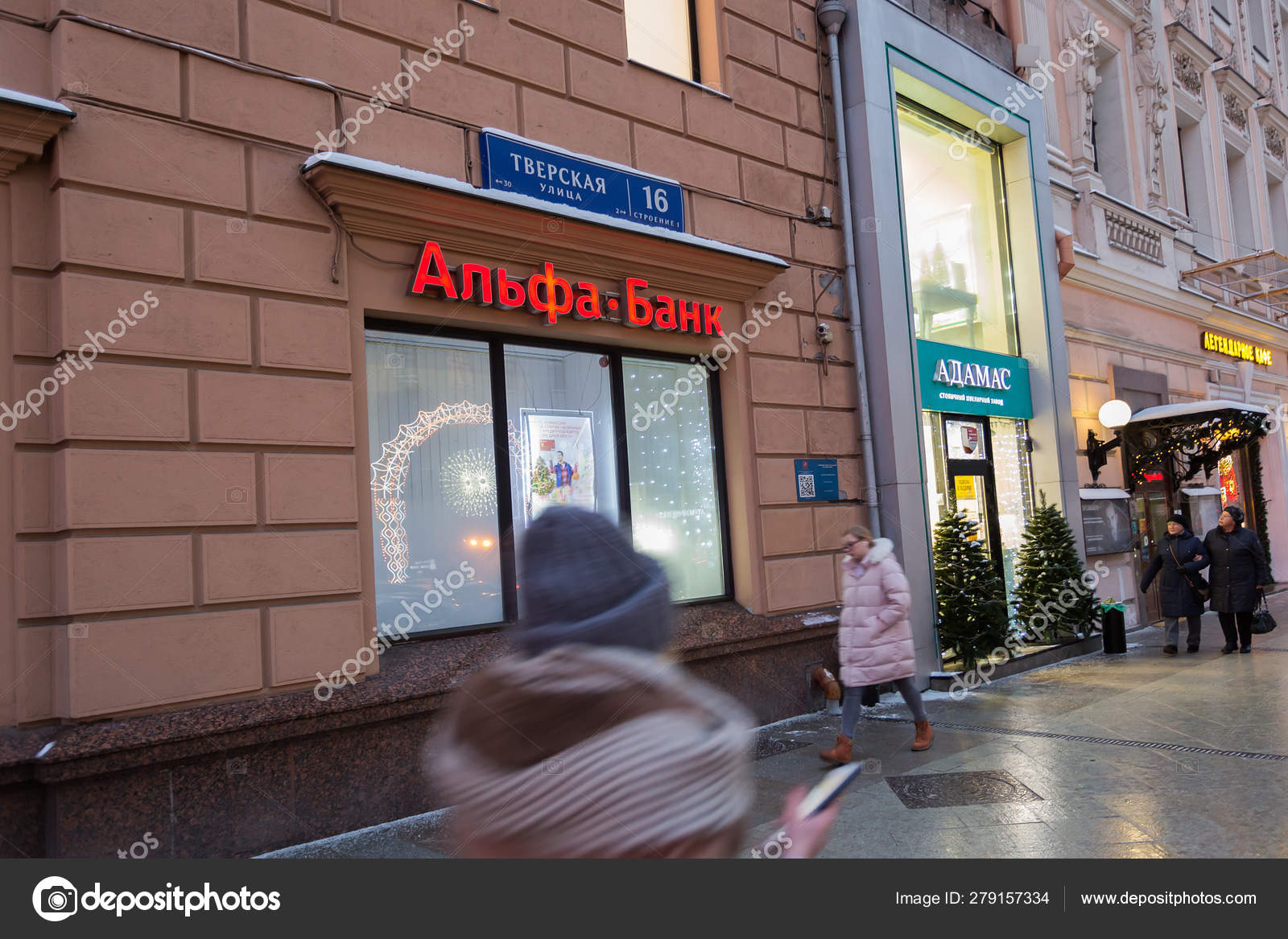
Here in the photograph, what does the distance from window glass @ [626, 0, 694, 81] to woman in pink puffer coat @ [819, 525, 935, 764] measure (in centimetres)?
467

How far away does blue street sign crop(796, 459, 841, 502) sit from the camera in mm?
8906

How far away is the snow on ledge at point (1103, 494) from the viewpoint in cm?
1266

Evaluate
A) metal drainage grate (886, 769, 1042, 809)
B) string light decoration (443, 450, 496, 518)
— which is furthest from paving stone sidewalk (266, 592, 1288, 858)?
string light decoration (443, 450, 496, 518)

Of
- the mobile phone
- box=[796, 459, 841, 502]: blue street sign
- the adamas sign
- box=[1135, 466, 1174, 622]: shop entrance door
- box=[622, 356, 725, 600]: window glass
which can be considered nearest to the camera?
the mobile phone

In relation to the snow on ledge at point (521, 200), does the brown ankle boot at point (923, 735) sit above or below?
below

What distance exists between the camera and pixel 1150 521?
14602 millimetres

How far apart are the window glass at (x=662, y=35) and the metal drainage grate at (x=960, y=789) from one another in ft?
20.4

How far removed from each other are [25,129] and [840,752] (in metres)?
6.19

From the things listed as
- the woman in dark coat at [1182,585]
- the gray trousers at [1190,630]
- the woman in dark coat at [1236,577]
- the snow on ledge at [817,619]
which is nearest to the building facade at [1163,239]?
the woman in dark coat at [1182,585]

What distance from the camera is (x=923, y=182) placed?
457 inches

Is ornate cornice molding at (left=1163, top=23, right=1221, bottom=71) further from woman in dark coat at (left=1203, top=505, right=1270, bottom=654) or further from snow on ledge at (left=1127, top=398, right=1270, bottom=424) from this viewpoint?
woman in dark coat at (left=1203, top=505, right=1270, bottom=654)

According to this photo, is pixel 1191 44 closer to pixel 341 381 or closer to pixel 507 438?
pixel 507 438

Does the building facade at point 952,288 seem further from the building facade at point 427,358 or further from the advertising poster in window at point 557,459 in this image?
the advertising poster in window at point 557,459

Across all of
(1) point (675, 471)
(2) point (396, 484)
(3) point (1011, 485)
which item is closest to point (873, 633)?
(1) point (675, 471)
